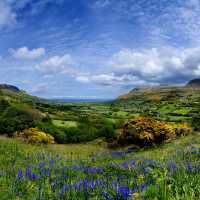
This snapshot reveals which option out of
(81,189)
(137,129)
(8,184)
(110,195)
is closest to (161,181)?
(110,195)

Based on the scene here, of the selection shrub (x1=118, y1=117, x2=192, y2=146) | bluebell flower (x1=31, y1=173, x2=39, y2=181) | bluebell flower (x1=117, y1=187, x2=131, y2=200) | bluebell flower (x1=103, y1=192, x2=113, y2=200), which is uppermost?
bluebell flower (x1=117, y1=187, x2=131, y2=200)

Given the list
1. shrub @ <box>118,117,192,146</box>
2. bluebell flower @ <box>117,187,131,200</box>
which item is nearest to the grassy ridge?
bluebell flower @ <box>117,187,131,200</box>

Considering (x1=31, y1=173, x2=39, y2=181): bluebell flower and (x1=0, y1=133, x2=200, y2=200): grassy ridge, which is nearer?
(x1=0, y1=133, x2=200, y2=200): grassy ridge

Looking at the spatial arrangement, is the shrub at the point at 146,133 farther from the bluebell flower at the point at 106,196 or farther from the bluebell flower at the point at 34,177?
the bluebell flower at the point at 106,196

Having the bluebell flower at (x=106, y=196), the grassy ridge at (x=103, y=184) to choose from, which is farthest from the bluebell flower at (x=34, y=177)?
the bluebell flower at (x=106, y=196)

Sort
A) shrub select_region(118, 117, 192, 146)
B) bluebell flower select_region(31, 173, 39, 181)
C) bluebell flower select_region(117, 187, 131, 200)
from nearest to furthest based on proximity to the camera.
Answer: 1. bluebell flower select_region(117, 187, 131, 200)
2. bluebell flower select_region(31, 173, 39, 181)
3. shrub select_region(118, 117, 192, 146)

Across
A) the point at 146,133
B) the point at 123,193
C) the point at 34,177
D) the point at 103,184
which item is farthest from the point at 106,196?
the point at 146,133

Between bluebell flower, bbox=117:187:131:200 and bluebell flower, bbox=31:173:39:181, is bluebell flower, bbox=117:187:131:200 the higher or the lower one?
the higher one

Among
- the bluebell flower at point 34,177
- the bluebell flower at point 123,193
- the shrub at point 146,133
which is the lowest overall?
the shrub at point 146,133

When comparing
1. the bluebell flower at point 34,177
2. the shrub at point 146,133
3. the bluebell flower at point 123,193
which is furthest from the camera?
the shrub at point 146,133

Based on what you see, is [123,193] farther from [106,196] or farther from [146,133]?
[146,133]

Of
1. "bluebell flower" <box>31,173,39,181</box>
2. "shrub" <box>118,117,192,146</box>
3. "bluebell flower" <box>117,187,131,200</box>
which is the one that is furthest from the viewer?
"shrub" <box>118,117,192,146</box>

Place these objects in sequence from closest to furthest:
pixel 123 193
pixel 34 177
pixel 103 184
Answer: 1. pixel 123 193
2. pixel 103 184
3. pixel 34 177

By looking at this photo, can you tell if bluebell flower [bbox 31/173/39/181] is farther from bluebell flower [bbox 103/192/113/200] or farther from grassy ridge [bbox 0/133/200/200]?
bluebell flower [bbox 103/192/113/200]
